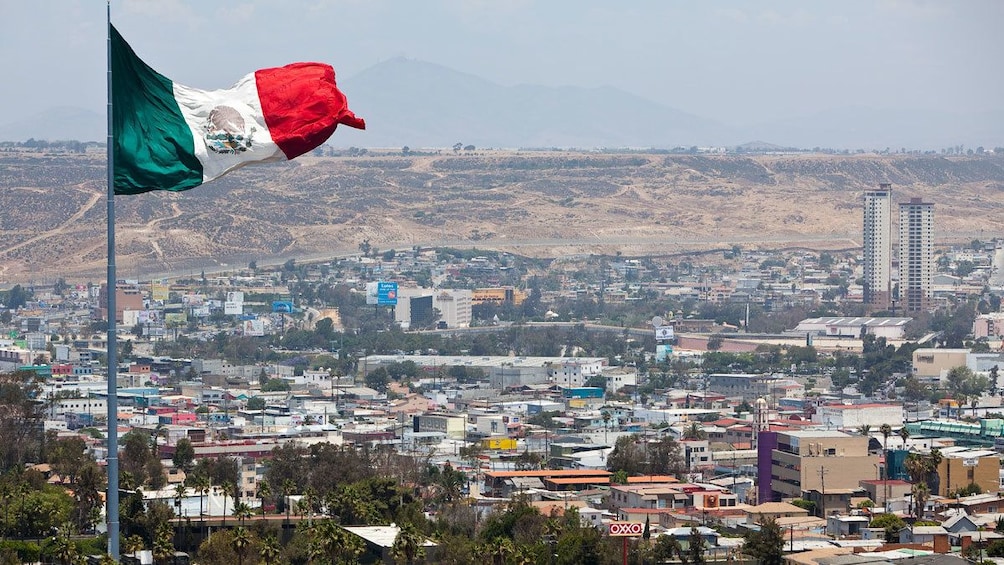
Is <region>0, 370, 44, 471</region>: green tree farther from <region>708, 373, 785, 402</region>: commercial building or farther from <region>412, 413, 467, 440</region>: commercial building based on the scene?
<region>708, 373, 785, 402</region>: commercial building

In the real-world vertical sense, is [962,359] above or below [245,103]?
below

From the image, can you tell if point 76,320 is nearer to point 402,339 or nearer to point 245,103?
point 402,339

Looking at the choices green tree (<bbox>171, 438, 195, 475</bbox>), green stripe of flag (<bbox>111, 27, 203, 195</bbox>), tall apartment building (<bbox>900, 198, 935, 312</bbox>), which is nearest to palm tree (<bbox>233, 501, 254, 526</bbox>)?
green tree (<bbox>171, 438, 195, 475</bbox>)

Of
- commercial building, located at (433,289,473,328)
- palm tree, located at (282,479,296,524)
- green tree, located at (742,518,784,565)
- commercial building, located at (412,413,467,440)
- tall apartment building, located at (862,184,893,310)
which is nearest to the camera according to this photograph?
green tree, located at (742,518,784,565)

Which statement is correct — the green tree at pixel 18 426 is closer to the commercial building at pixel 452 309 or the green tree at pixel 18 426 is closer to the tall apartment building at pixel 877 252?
the commercial building at pixel 452 309

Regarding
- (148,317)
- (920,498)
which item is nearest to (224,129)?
(920,498)

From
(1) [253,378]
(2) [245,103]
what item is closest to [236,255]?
(1) [253,378]
